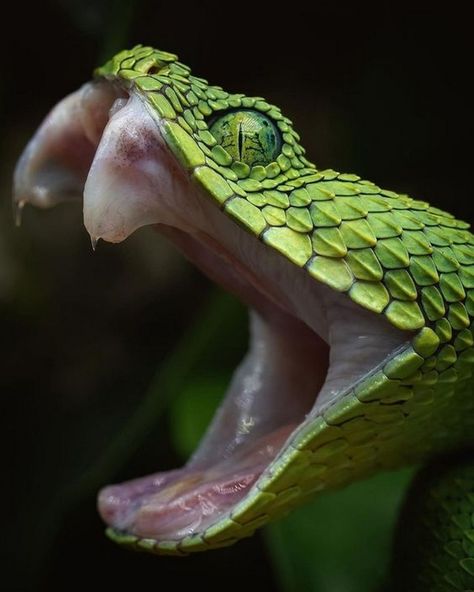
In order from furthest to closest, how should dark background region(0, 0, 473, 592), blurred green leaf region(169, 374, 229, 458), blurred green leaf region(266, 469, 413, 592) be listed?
dark background region(0, 0, 473, 592) → blurred green leaf region(169, 374, 229, 458) → blurred green leaf region(266, 469, 413, 592)

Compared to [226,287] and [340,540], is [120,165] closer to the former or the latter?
[226,287]

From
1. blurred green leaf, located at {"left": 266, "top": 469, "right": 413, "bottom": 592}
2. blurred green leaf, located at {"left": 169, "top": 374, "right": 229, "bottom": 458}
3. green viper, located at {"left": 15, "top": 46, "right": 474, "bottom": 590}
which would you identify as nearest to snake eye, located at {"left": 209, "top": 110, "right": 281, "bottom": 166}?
green viper, located at {"left": 15, "top": 46, "right": 474, "bottom": 590}

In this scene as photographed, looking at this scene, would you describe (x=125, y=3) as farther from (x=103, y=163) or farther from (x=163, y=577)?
(x=163, y=577)

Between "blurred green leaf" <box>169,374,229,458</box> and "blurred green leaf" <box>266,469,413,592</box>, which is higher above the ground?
"blurred green leaf" <box>169,374,229,458</box>

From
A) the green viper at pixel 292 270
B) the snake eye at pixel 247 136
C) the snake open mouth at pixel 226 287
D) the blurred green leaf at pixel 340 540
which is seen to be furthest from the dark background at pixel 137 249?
the snake eye at pixel 247 136

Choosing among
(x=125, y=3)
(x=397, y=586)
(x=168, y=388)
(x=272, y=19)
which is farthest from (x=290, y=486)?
(x=272, y=19)

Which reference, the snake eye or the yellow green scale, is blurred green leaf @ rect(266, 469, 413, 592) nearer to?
the yellow green scale
